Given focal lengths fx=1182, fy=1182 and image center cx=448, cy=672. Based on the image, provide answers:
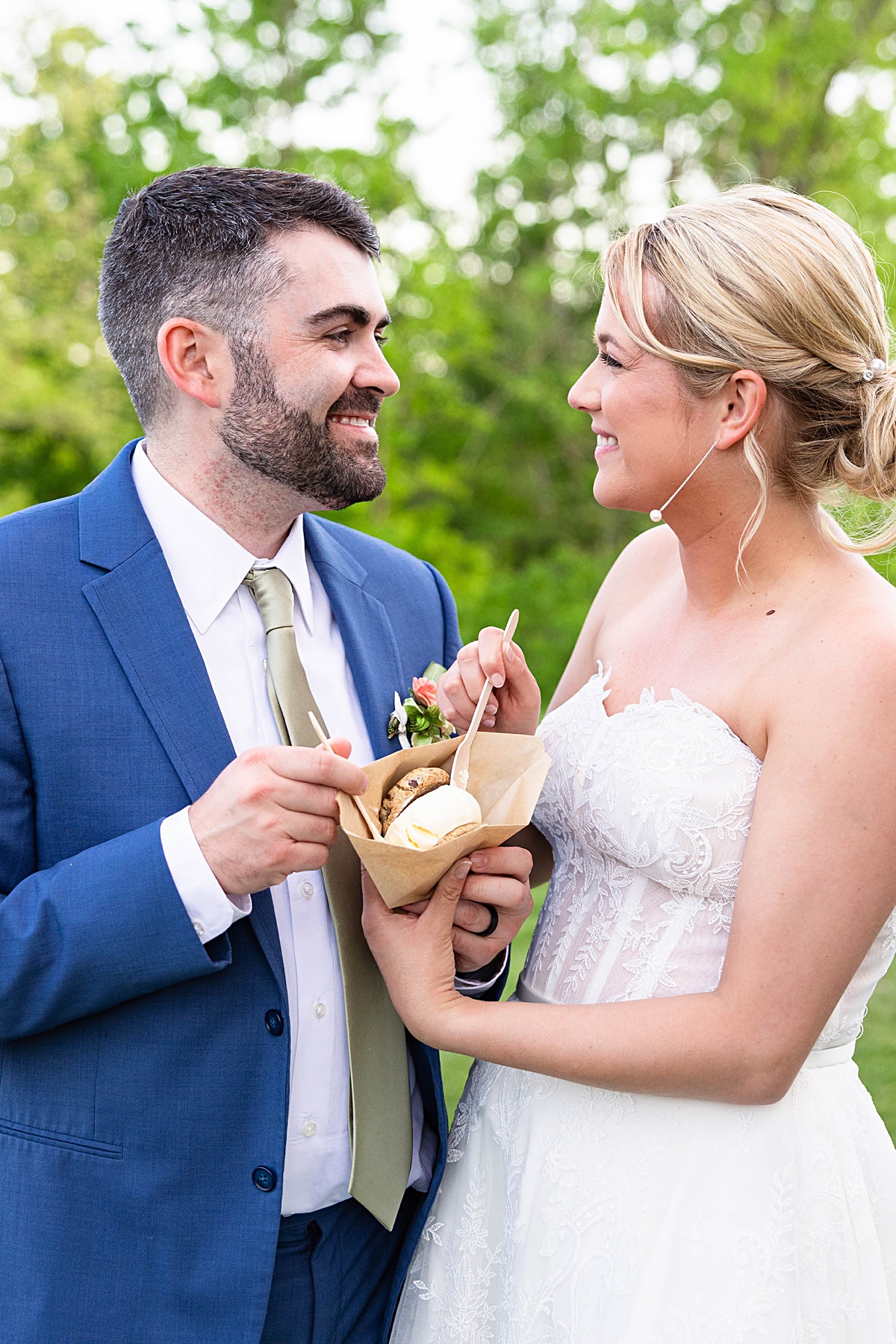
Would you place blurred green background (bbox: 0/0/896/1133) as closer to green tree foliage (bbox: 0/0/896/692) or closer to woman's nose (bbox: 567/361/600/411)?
green tree foliage (bbox: 0/0/896/692)

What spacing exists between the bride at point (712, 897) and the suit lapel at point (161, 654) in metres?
0.48

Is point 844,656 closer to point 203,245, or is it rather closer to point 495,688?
point 495,688

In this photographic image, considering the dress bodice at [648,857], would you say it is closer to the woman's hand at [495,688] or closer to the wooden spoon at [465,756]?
the woman's hand at [495,688]

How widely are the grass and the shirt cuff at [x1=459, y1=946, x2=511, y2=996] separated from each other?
2.85m

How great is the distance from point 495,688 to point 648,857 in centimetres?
55

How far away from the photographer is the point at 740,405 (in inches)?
108

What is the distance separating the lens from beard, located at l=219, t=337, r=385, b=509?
2783 millimetres

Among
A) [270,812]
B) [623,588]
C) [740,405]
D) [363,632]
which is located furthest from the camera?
[623,588]

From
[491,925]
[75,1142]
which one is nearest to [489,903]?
[491,925]

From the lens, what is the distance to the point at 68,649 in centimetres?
244

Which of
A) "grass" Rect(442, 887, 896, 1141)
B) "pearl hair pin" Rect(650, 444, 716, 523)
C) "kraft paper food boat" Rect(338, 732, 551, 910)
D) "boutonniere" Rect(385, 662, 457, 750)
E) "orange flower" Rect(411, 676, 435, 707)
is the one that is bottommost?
"grass" Rect(442, 887, 896, 1141)

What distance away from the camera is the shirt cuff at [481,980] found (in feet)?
9.50

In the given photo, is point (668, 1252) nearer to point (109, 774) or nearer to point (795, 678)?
point (795, 678)

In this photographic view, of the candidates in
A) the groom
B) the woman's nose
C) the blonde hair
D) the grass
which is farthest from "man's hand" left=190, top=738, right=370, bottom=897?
the grass
